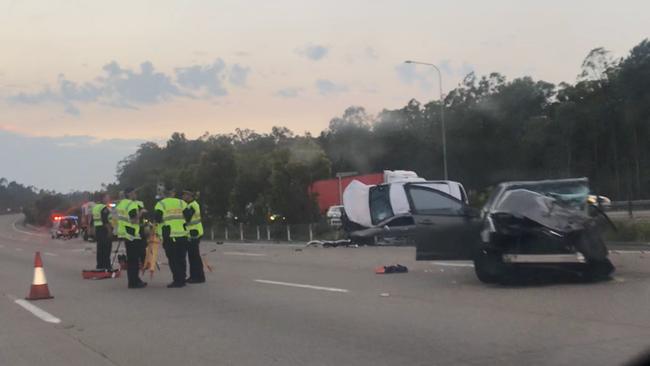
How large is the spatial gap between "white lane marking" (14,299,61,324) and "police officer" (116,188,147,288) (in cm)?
197

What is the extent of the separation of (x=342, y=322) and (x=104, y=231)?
29.8 feet

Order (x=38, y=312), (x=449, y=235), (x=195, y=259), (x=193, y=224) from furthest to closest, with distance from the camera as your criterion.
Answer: (x=195, y=259)
(x=193, y=224)
(x=449, y=235)
(x=38, y=312)

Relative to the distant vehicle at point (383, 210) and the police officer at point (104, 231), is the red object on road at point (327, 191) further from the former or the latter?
the police officer at point (104, 231)

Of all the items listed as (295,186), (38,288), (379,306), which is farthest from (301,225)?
(379,306)

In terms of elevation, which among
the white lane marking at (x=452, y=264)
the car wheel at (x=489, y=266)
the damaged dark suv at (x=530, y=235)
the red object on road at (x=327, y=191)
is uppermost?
the red object on road at (x=327, y=191)

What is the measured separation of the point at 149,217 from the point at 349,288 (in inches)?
251

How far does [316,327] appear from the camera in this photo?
9383mm

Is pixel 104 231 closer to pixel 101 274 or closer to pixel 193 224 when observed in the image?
pixel 101 274

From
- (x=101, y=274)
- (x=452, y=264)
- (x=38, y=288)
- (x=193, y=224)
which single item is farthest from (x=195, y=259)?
(x=452, y=264)

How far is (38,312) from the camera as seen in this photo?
1177 centimetres

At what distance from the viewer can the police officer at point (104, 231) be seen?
17188 millimetres

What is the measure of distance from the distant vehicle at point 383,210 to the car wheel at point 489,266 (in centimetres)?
1013

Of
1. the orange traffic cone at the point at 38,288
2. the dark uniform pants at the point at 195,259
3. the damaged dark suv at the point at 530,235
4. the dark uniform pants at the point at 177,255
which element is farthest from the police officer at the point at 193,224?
the damaged dark suv at the point at 530,235

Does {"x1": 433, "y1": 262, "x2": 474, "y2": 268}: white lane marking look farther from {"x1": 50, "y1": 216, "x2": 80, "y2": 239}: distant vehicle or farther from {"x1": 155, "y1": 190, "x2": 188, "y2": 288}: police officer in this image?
{"x1": 50, "y1": 216, "x2": 80, "y2": 239}: distant vehicle
